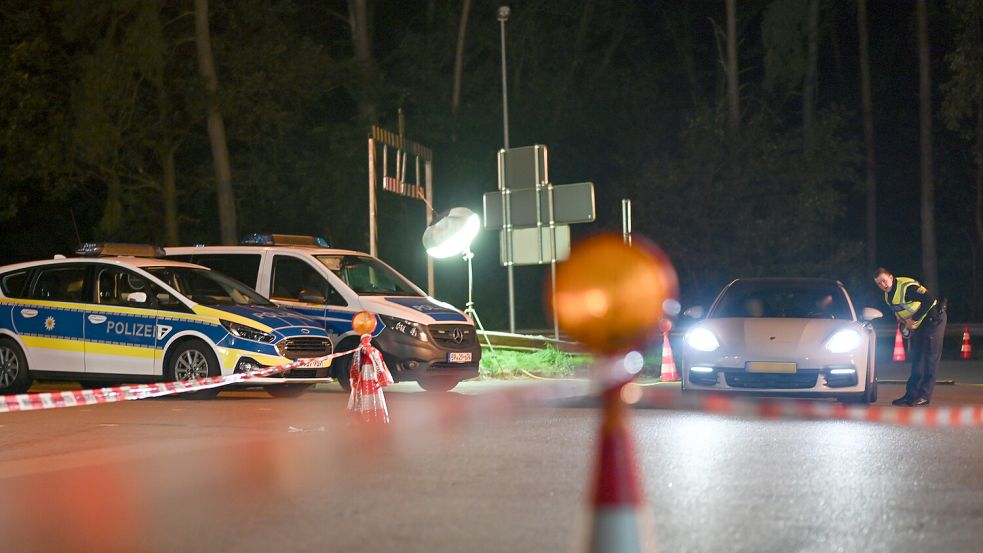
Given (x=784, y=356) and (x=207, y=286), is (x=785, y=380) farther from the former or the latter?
(x=207, y=286)

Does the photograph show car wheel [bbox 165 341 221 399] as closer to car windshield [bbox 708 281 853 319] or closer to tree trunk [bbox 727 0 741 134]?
car windshield [bbox 708 281 853 319]

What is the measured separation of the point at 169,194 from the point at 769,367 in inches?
1126

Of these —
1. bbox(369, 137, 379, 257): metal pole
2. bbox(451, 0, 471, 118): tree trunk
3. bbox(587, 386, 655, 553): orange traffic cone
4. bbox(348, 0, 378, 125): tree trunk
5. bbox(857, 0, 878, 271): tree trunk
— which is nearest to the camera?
bbox(587, 386, 655, 553): orange traffic cone

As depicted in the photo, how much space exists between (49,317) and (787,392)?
890 centimetres

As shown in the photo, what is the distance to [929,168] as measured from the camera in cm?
5372

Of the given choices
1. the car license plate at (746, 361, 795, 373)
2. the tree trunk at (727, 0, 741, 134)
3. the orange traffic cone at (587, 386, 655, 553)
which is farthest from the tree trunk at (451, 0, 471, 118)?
the orange traffic cone at (587, 386, 655, 553)

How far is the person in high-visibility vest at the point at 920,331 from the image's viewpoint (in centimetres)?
1602

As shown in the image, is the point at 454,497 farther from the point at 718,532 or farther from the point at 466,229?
the point at 466,229

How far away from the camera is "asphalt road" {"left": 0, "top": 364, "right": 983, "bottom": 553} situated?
7883 mm

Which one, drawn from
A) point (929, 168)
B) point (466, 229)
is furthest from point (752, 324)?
point (929, 168)

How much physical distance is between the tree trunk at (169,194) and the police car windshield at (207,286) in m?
22.0

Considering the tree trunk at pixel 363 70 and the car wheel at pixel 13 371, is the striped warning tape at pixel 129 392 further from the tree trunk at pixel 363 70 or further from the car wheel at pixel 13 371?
the tree trunk at pixel 363 70

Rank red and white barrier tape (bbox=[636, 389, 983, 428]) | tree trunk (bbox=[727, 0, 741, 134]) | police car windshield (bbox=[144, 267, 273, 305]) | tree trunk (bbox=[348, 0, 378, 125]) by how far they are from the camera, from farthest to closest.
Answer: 1. tree trunk (bbox=[727, 0, 741, 134])
2. tree trunk (bbox=[348, 0, 378, 125])
3. police car windshield (bbox=[144, 267, 273, 305])
4. red and white barrier tape (bbox=[636, 389, 983, 428])

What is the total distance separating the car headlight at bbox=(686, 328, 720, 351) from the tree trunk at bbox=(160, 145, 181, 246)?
88.0 feet
